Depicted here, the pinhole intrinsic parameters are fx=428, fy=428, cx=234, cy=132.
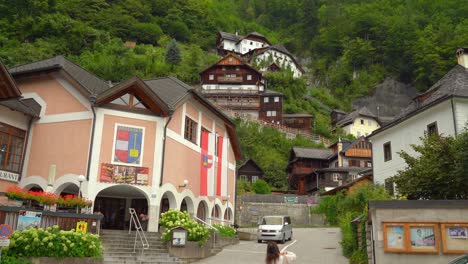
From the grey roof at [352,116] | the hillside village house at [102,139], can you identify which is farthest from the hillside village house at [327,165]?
the hillside village house at [102,139]

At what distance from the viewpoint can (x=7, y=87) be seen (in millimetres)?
18172

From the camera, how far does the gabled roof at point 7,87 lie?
17.7m

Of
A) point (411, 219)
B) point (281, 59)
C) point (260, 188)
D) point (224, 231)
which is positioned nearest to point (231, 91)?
point (281, 59)

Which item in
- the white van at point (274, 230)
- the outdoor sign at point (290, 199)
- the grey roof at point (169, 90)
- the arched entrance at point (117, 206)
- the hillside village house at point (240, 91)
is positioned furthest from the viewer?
the hillside village house at point (240, 91)

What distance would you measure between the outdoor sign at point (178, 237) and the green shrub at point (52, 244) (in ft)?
12.0

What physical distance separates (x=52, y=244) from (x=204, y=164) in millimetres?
13088

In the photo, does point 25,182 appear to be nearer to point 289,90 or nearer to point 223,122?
point 223,122

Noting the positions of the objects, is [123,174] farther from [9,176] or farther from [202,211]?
[202,211]

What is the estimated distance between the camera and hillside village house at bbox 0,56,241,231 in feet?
67.9

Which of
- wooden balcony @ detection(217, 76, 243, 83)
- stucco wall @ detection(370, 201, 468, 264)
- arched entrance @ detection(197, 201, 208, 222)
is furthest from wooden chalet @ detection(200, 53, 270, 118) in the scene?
stucco wall @ detection(370, 201, 468, 264)

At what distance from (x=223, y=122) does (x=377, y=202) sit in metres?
18.0

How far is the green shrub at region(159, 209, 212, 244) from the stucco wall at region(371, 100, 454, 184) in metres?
13.2

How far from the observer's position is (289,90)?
82875mm

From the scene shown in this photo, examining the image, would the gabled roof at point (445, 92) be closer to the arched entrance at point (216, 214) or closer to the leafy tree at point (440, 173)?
the leafy tree at point (440, 173)
